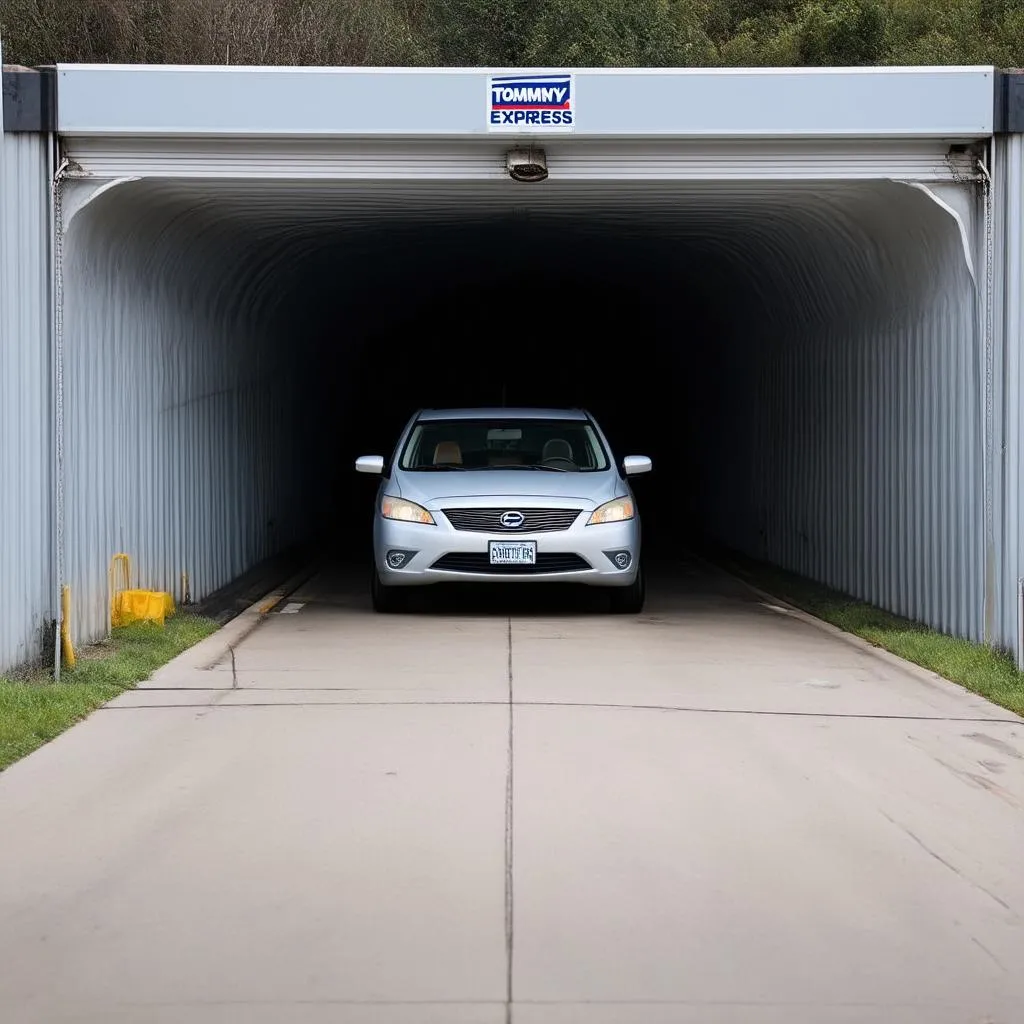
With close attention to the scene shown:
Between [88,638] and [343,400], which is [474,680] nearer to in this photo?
[88,638]

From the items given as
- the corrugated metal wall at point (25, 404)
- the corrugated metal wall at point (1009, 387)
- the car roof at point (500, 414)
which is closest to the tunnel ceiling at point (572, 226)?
the corrugated metal wall at point (25, 404)

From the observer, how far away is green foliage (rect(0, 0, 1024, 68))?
3666 centimetres

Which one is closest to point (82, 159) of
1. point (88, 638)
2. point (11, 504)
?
point (11, 504)

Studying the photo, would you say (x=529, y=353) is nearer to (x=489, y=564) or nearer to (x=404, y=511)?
(x=404, y=511)

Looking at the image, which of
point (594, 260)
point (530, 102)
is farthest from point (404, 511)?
point (594, 260)

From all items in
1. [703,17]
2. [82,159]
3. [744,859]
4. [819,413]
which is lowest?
[744,859]

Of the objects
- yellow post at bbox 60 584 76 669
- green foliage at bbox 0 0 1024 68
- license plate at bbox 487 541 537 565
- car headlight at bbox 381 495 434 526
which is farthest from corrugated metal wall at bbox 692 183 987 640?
green foliage at bbox 0 0 1024 68

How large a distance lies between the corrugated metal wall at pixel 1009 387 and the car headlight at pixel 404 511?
4334mm

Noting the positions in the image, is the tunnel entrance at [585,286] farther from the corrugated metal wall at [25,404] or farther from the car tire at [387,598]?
the car tire at [387,598]

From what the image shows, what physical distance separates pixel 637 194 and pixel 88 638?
522 cm

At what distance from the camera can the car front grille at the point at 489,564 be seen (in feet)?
40.3

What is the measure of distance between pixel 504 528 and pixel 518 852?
6578 millimetres

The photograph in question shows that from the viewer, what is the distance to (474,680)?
31.6ft

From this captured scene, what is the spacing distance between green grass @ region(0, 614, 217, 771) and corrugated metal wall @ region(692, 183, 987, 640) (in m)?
5.45
